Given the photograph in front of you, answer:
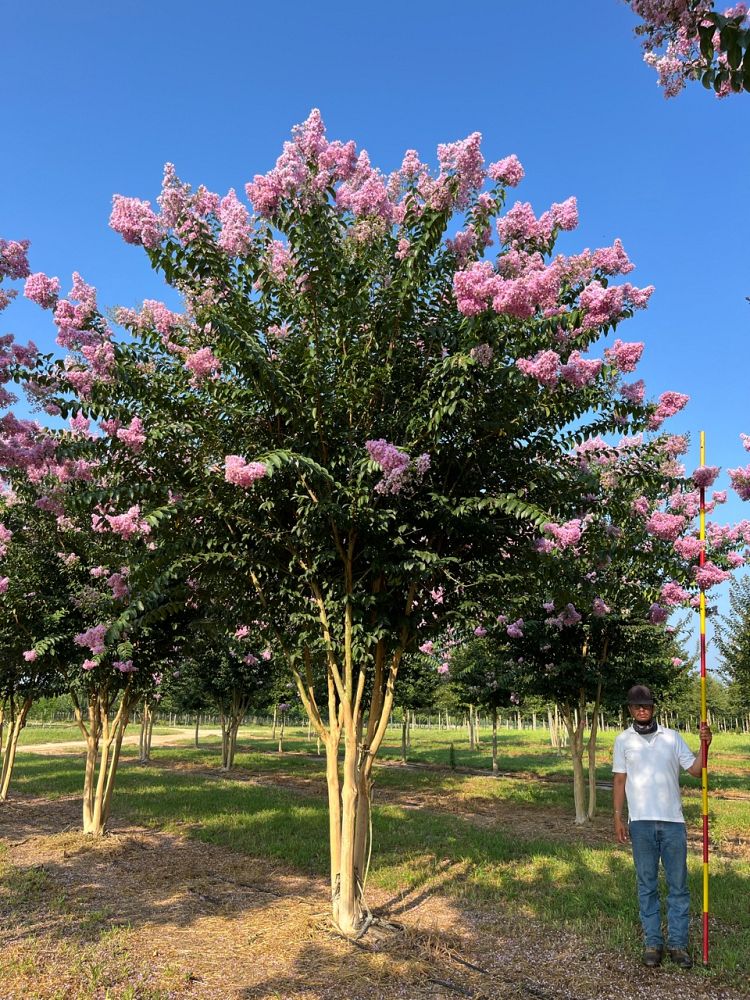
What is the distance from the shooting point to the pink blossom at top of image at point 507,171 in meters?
4.98

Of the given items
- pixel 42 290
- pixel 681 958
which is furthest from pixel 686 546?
pixel 42 290

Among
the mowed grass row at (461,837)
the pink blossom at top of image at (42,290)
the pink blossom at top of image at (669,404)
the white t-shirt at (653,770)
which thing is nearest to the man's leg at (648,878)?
the white t-shirt at (653,770)

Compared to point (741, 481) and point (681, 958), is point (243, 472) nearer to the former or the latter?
point (741, 481)

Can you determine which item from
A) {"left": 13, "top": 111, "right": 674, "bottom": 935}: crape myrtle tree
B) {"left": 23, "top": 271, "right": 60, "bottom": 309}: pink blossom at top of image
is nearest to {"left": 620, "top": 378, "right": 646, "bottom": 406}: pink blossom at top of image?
A: {"left": 13, "top": 111, "right": 674, "bottom": 935}: crape myrtle tree

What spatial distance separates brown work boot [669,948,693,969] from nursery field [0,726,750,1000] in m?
0.15

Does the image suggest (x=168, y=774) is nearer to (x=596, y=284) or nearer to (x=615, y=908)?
(x=615, y=908)

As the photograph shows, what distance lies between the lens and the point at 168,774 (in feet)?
68.6

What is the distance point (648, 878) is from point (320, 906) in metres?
3.09

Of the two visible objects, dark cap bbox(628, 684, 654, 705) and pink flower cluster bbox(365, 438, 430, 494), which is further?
dark cap bbox(628, 684, 654, 705)

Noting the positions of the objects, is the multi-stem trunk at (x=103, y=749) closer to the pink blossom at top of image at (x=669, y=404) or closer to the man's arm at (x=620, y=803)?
the man's arm at (x=620, y=803)

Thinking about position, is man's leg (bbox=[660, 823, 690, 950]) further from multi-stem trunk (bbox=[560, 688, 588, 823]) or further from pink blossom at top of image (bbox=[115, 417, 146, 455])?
multi-stem trunk (bbox=[560, 688, 588, 823])

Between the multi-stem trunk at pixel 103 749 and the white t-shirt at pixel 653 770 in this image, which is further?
the multi-stem trunk at pixel 103 749

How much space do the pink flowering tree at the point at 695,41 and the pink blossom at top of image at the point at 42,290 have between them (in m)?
4.49

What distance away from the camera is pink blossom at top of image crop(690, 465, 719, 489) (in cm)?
590
